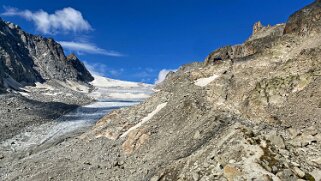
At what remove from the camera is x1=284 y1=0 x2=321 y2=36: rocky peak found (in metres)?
38.0

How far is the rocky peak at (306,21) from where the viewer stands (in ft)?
125

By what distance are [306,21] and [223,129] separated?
19627mm

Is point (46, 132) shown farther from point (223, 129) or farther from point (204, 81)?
point (223, 129)

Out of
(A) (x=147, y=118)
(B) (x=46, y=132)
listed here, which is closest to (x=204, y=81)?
(A) (x=147, y=118)

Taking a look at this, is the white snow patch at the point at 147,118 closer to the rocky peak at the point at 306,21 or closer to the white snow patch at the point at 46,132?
the rocky peak at the point at 306,21

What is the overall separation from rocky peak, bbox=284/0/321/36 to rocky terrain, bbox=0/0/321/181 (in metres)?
0.13

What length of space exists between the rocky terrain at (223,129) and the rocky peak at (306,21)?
0.13 m

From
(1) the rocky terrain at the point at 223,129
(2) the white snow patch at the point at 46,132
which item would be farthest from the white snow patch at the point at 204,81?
(2) the white snow patch at the point at 46,132

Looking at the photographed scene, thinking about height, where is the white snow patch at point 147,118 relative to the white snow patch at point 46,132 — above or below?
above

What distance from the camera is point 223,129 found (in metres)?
25.5

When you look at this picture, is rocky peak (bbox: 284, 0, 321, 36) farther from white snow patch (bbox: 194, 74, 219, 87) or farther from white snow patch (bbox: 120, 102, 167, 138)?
white snow patch (bbox: 120, 102, 167, 138)

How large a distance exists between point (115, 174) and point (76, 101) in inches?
3809

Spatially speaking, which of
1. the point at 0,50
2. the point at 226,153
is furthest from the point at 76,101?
the point at 226,153

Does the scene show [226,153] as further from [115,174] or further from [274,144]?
[115,174]
